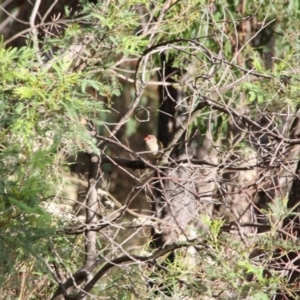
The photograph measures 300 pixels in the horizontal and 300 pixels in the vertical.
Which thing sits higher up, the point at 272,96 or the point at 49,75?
the point at 49,75

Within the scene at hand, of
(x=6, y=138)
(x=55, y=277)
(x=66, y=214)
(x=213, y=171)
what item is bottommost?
(x=55, y=277)

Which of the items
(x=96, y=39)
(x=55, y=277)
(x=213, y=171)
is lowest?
(x=55, y=277)

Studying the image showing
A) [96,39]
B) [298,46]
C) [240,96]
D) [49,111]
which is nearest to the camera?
[49,111]

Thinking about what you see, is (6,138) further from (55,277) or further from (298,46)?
(298,46)

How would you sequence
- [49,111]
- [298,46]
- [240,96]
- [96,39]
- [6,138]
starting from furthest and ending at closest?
[240,96]
[298,46]
[96,39]
[6,138]
[49,111]

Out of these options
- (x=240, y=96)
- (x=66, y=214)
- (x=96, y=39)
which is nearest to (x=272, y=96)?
(x=96, y=39)

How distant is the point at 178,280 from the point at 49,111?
1.08 m

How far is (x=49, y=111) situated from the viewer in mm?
3877

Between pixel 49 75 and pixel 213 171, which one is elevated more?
pixel 49 75

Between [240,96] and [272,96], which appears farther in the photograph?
[240,96]

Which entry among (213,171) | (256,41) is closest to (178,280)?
(213,171)

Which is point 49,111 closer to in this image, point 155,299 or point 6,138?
point 6,138

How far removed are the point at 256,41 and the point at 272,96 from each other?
9.02ft

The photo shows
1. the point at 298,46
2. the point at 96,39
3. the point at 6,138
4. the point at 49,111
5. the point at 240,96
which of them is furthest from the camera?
the point at 240,96
